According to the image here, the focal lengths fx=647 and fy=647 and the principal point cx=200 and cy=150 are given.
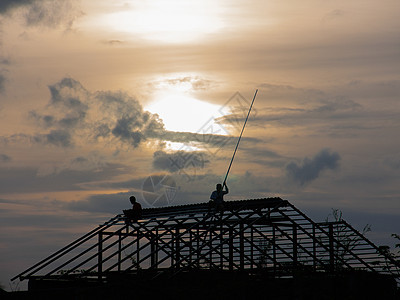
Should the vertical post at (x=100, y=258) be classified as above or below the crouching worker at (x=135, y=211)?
below

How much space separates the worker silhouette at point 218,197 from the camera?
92.7 feet

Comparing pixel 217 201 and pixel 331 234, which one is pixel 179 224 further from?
pixel 331 234

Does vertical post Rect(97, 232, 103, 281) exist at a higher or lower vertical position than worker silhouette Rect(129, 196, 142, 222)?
lower

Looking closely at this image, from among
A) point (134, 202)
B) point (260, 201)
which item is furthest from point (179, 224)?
point (260, 201)

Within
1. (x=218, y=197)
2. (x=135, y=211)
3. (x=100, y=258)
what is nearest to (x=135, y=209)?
(x=135, y=211)

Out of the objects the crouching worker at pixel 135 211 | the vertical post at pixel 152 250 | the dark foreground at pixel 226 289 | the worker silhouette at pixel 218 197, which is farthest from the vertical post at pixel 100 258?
the worker silhouette at pixel 218 197

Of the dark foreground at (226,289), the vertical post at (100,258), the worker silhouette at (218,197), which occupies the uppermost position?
the worker silhouette at (218,197)

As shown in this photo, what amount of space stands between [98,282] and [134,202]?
4.24m

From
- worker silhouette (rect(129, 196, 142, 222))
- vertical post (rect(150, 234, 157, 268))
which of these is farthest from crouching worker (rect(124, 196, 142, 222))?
vertical post (rect(150, 234, 157, 268))

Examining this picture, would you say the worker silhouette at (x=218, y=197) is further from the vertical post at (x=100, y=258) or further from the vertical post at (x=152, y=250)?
the vertical post at (x=100, y=258)

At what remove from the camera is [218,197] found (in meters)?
28.7

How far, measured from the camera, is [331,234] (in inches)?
1087

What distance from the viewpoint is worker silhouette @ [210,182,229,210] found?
28241 mm

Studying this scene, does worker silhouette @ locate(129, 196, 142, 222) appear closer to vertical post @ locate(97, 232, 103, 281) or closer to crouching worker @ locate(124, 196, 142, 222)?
crouching worker @ locate(124, 196, 142, 222)
